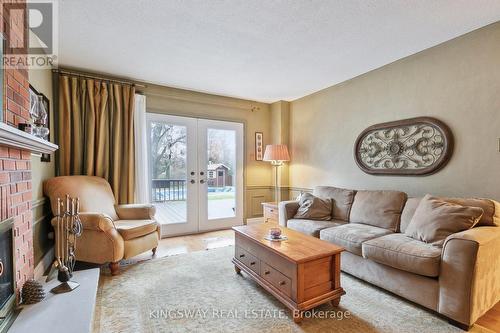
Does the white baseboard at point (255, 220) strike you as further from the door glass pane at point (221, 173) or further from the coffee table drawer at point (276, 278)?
the coffee table drawer at point (276, 278)

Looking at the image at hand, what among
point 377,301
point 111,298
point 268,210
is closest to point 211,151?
point 268,210

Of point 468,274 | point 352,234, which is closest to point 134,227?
point 352,234

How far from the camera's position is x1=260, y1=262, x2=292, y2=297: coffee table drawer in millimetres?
1808

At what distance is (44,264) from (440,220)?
12.4ft

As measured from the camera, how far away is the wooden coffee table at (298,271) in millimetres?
1732

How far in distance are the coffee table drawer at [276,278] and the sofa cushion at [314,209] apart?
3.90 feet

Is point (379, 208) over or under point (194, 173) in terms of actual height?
under

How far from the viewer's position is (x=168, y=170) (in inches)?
153

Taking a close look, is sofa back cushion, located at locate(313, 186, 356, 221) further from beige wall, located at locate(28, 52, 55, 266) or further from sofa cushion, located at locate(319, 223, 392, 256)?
beige wall, located at locate(28, 52, 55, 266)

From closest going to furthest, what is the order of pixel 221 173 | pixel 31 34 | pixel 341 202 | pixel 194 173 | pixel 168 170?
1. pixel 31 34
2. pixel 341 202
3. pixel 168 170
4. pixel 194 173
5. pixel 221 173

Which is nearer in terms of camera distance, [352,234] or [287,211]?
[352,234]

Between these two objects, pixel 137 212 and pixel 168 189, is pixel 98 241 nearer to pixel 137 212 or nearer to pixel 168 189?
pixel 137 212

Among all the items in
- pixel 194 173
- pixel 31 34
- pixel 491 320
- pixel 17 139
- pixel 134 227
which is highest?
pixel 31 34

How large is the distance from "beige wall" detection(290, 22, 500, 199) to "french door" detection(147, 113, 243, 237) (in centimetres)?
158
